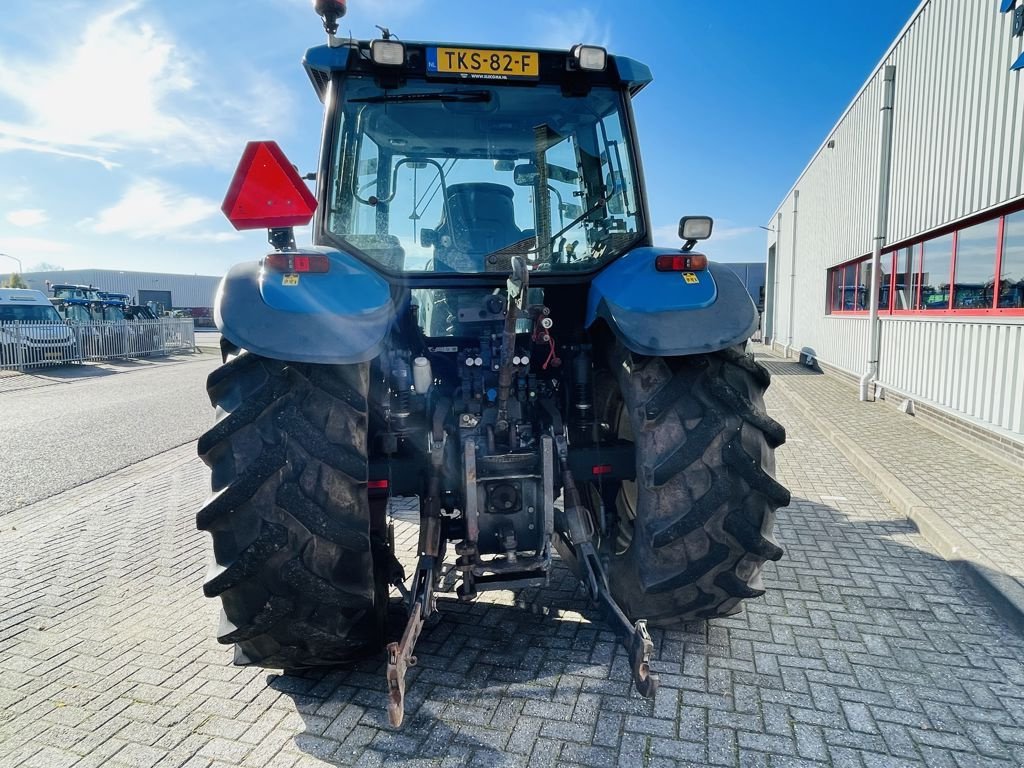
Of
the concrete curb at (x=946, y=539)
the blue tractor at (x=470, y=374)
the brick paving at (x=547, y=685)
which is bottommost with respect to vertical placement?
the brick paving at (x=547, y=685)

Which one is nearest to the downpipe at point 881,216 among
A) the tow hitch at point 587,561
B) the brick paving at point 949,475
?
the brick paving at point 949,475

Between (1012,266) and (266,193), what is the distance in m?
7.13

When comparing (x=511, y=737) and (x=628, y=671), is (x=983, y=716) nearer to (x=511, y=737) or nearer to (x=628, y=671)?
(x=628, y=671)

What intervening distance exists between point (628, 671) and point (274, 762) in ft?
4.67

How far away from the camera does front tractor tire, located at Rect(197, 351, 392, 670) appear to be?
7.48 ft

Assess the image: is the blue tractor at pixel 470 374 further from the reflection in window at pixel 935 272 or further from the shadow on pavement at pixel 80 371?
the shadow on pavement at pixel 80 371

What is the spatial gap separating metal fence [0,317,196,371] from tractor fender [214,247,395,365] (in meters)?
20.0

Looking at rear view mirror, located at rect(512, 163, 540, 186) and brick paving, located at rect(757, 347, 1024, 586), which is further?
brick paving, located at rect(757, 347, 1024, 586)

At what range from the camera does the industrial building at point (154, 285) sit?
63.7m

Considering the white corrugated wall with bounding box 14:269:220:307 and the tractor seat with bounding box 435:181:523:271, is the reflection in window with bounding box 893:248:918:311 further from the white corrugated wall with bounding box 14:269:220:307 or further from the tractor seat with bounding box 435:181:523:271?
the white corrugated wall with bounding box 14:269:220:307

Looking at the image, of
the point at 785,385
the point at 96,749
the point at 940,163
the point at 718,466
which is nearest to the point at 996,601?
the point at 718,466

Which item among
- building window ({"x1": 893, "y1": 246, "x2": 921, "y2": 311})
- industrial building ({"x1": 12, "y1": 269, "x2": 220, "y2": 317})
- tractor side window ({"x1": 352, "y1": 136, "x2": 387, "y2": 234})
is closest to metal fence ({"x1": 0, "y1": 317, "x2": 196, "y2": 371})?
tractor side window ({"x1": 352, "y1": 136, "x2": 387, "y2": 234})

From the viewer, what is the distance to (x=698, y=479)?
2.58 metres

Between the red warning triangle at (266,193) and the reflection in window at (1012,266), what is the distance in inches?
269
